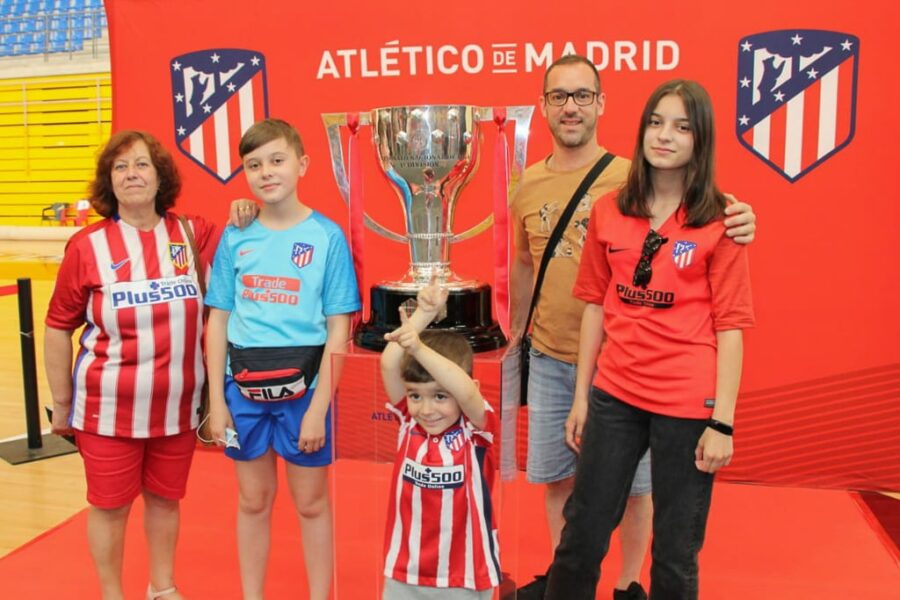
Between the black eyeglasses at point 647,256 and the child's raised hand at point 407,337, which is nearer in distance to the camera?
the child's raised hand at point 407,337

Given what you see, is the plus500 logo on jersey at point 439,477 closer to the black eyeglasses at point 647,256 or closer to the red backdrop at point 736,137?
the black eyeglasses at point 647,256

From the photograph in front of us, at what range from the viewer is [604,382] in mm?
1688

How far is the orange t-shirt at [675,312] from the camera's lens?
1.53m

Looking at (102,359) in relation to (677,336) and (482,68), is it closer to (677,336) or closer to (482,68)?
(677,336)

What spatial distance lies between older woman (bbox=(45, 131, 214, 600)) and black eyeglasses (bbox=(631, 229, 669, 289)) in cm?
107

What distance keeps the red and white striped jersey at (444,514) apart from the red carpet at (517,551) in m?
0.22

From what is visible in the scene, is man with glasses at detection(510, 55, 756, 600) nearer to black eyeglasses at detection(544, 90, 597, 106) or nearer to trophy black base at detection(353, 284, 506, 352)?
black eyeglasses at detection(544, 90, 597, 106)

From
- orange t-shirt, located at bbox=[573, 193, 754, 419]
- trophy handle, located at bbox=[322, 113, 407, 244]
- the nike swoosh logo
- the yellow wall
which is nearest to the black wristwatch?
orange t-shirt, located at bbox=[573, 193, 754, 419]

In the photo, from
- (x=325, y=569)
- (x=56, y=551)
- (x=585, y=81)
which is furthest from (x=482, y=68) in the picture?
(x=56, y=551)

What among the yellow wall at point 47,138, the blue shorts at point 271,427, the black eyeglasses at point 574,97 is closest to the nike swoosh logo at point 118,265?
the blue shorts at point 271,427

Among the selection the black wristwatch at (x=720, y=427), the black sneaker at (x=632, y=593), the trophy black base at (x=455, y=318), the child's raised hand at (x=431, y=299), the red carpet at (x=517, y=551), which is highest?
the child's raised hand at (x=431, y=299)

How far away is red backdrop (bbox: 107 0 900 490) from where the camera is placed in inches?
112

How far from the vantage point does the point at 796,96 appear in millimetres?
2838

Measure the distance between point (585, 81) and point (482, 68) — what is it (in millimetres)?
1236
